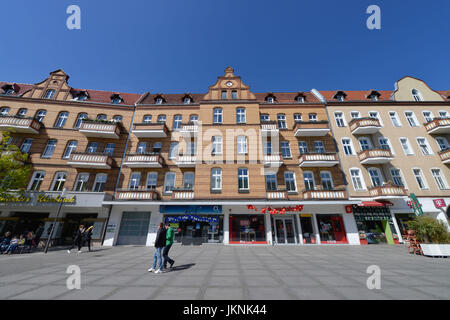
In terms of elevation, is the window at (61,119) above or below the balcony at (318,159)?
above

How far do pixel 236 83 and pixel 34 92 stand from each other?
23.6 meters

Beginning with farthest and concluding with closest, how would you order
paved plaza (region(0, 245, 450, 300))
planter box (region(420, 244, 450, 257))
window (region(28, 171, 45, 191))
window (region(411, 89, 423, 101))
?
window (region(411, 89, 423, 101)) < window (region(28, 171, 45, 191)) < planter box (region(420, 244, 450, 257)) < paved plaza (region(0, 245, 450, 300))

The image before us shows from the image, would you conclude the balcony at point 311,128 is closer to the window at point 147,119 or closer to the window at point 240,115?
the window at point 240,115

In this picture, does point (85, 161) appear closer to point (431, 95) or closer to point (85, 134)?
point (85, 134)

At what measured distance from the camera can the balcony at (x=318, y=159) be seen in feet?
53.6

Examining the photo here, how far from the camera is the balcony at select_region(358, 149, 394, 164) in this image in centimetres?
1631

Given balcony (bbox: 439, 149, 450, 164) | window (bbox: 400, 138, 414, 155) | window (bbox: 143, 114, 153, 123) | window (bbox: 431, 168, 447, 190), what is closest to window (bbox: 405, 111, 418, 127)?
window (bbox: 400, 138, 414, 155)

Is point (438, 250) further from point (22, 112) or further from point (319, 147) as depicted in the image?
point (22, 112)

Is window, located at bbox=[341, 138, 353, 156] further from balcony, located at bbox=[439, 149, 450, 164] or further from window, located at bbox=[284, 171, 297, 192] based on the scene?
balcony, located at bbox=[439, 149, 450, 164]

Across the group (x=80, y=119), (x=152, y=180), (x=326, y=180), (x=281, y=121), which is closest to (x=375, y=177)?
(x=326, y=180)

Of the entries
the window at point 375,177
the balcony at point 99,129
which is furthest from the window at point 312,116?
the balcony at point 99,129

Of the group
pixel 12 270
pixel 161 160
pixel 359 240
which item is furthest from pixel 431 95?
pixel 12 270

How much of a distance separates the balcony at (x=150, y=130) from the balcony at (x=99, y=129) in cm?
202

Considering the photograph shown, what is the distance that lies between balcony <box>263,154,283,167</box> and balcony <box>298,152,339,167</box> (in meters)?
2.37
